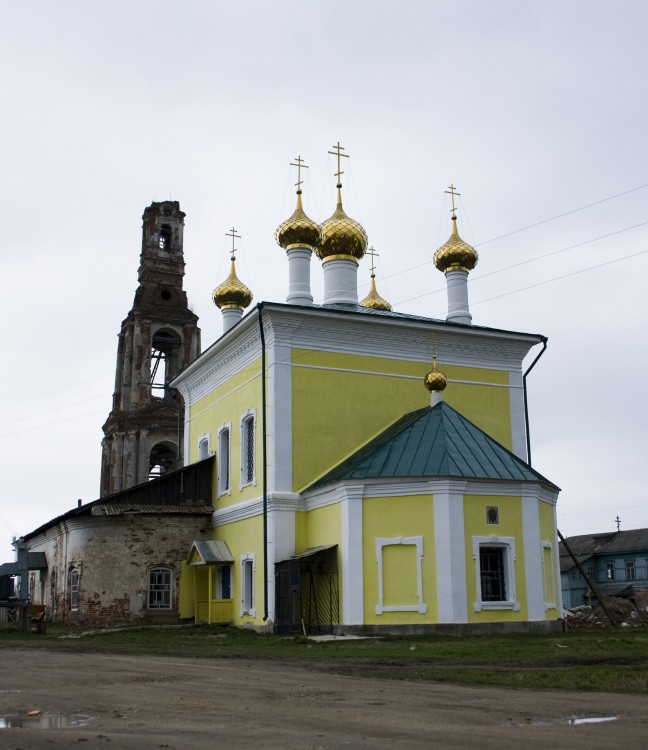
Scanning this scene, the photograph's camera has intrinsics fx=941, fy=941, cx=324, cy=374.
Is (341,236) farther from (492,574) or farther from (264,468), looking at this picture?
(492,574)

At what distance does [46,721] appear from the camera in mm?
6734

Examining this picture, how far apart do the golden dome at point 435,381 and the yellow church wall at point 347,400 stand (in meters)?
0.99

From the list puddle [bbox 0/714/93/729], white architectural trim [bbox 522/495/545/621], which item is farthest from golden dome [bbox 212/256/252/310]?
puddle [bbox 0/714/93/729]

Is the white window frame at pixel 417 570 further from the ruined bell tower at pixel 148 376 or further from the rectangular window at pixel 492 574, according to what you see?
the ruined bell tower at pixel 148 376

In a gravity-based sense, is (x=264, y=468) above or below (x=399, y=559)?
above

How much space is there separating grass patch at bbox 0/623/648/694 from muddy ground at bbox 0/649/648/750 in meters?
0.65

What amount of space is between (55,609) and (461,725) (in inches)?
827

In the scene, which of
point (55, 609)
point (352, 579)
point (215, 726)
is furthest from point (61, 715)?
point (55, 609)

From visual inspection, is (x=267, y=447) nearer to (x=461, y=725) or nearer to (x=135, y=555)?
(x=135, y=555)

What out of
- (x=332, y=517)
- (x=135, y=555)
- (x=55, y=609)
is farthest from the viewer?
(x=55, y=609)

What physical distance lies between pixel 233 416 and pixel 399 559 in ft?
22.9

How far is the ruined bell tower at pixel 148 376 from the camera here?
43094 mm

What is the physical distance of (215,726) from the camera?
20.8 ft

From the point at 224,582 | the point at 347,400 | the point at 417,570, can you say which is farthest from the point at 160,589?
the point at 417,570
